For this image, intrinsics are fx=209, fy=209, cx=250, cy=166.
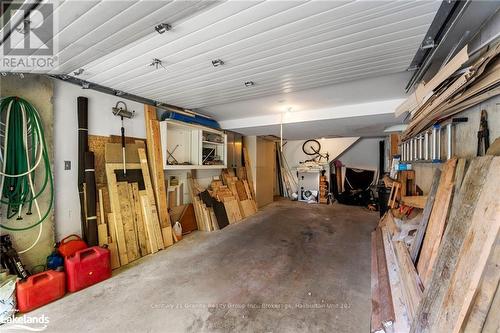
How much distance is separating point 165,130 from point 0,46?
1949 mm

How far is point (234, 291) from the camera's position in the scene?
215 centimetres

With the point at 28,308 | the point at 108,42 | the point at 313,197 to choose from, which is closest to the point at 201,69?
the point at 108,42

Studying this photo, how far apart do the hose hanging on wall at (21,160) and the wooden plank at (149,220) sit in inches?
40.9

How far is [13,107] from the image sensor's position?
2066 millimetres

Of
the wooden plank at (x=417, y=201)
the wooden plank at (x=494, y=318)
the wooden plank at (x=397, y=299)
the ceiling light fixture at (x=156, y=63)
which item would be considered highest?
the ceiling light fixture at (x=156, y=63)

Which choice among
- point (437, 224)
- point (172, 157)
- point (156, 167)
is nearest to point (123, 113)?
point (156, 167)

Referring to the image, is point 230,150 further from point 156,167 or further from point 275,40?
point 275,40

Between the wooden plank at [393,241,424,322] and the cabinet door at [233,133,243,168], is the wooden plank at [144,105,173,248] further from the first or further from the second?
the wooden plank at [393,241,424,322]

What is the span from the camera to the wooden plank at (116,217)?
9.02ft

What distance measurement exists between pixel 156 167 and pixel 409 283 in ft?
11.1

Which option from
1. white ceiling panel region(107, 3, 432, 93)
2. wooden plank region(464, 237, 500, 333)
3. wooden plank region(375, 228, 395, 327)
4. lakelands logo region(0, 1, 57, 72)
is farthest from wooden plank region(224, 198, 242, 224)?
wooden plank region(464, 237, 500, 333)

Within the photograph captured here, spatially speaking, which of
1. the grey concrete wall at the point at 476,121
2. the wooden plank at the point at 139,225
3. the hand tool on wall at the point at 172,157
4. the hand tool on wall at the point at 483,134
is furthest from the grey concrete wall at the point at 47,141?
the hand tool on wall at the point at 483,134

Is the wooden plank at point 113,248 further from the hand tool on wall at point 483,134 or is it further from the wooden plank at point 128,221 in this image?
the hand tool on wall at point 483,134

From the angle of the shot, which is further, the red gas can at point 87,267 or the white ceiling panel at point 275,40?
the red gas can at point 87,267
